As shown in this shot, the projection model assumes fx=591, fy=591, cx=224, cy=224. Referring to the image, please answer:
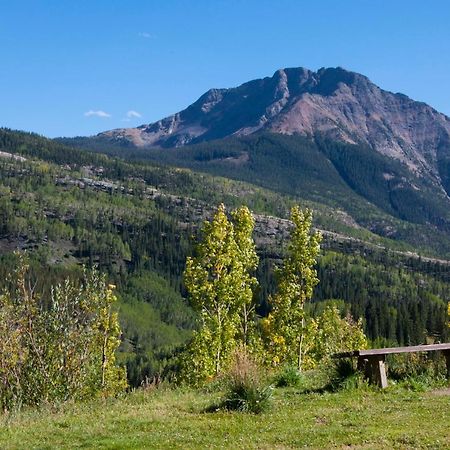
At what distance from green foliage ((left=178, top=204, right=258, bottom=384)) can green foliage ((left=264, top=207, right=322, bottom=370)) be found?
228 centimetres

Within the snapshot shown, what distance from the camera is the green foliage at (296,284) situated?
A: 33844 millimetres

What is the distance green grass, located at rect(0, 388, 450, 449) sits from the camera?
12359mm

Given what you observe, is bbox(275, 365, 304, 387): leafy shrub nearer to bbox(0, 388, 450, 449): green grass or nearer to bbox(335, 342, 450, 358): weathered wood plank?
bbox(0, 388, 450, 449): green grass

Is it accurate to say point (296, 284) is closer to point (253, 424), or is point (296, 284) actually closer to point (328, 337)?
point (328, 337)

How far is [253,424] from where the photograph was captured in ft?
46.0

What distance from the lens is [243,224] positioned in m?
34.4

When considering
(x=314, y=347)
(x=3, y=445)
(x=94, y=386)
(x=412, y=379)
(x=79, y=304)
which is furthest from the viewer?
(x=314, y=347)

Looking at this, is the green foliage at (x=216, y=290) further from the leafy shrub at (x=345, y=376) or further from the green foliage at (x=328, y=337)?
the leafy shrub at (x=345, y=376)

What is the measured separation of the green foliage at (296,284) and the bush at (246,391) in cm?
1795

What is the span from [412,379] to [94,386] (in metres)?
14.6

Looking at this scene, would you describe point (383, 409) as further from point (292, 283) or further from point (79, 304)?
point (292, 283)

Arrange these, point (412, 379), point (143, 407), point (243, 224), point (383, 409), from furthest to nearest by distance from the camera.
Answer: point (243, 224), point (412, 379), point (143, 407), point (383, 409)

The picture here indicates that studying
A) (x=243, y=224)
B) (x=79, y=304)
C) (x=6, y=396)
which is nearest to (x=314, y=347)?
(x=243, y=224)

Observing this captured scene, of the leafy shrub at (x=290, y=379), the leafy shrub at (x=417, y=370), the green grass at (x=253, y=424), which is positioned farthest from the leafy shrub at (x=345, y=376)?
the leafy shrub at (x=417, y=370)
